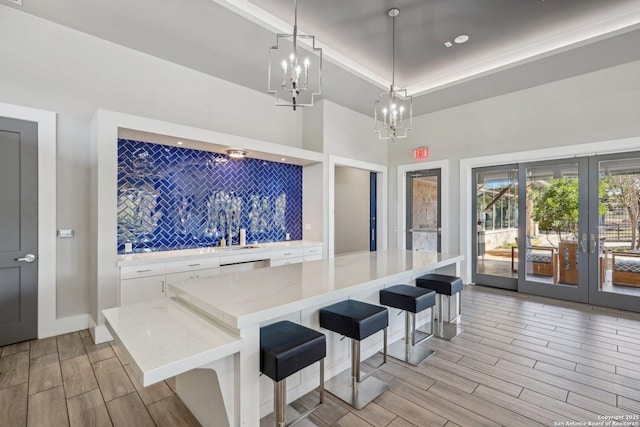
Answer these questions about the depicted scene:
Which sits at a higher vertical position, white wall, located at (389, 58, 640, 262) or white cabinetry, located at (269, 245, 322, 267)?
white wall, located at (389, 58, 640, 262)

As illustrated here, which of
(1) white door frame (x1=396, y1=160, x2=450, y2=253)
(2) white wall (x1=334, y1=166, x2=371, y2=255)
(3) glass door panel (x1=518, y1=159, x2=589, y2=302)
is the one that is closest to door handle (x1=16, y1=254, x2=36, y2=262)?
(2) white wall (x1=334, y1=166, x2=371, y2=255)

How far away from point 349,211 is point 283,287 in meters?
5.55

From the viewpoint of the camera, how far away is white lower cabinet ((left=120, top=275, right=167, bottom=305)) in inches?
125

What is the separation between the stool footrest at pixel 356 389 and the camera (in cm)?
217

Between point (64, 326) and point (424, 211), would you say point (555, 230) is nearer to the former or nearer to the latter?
point (424, 211)

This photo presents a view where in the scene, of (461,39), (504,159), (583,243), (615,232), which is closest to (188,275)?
(461,39)

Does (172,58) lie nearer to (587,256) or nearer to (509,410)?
(509,410)

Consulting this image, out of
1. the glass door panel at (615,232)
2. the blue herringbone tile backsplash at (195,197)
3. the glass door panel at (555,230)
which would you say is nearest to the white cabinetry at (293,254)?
the blue herringbone tile backsplash at (195,197)

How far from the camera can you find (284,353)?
1.61 metres

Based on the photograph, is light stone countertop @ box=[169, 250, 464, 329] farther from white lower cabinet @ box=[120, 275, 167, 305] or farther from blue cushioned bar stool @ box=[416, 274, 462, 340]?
white lower cabinet @ box=[120, 275, 167, 305]

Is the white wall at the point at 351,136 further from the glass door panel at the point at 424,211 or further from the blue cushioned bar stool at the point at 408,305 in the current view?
the blue cushioned bar stool at the point at 408,305

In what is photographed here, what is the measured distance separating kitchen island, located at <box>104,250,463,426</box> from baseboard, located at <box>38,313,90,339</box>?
214 centimetres

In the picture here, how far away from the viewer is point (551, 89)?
4.71 meters

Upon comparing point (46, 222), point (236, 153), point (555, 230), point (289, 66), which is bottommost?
point (555, 230)
